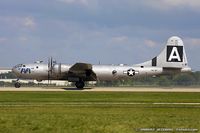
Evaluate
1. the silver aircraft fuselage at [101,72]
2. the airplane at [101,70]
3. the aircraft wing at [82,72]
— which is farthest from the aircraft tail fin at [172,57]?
the aircraft wing at [82,72]

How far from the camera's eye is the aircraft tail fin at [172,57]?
6331 centimetres

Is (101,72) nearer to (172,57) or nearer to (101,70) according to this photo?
(101,70)

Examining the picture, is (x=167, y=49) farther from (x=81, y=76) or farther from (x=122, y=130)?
(x=122, y=130)

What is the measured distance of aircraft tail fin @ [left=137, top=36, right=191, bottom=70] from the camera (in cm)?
6331

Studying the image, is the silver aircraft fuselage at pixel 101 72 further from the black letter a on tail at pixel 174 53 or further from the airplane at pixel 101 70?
the black letter a on tail at pixel 174 53

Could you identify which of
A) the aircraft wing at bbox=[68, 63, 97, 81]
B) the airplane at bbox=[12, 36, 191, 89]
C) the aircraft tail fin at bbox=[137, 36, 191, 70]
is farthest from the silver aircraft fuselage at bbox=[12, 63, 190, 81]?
the aircraft tail fin at bbox=[137, 36, 191, 70]

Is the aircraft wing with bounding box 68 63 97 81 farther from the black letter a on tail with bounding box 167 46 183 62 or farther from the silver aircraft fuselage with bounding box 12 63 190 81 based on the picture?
the black letter a on tail with bounding box 167 46 183 62

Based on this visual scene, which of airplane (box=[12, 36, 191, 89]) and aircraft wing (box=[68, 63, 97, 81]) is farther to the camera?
airplane (box=[12, 36, 191, 89])

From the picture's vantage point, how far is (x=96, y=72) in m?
61.3

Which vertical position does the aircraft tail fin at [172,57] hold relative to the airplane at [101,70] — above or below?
above

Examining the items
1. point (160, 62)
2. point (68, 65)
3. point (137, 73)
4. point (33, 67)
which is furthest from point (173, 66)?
point (33, 67)

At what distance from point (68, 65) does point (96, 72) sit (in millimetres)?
4341

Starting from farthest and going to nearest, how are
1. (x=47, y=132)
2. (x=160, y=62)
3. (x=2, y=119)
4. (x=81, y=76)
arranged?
1. (x=160, y=62)
2. (x=81, y=76)
3. (x=2, y=119)
4. (x=47, y=132)

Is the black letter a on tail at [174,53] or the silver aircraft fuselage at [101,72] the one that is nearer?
the silver aircraft fuselage at [101,72]
